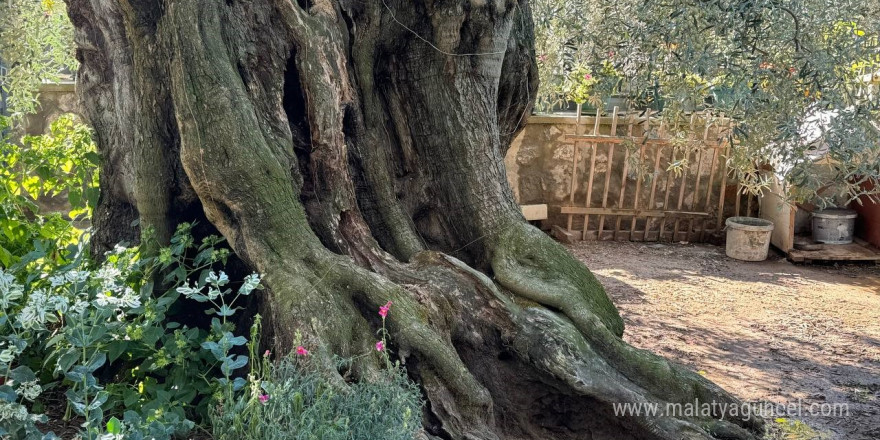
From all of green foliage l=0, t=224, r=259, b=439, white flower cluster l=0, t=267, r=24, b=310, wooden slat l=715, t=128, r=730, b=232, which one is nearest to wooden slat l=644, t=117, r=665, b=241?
wooden slat l=715, t=128, r=730, b=232

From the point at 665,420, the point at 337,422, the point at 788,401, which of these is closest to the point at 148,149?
the point at 337,422

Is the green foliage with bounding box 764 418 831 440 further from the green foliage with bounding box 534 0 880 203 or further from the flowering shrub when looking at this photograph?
the flowering shrub

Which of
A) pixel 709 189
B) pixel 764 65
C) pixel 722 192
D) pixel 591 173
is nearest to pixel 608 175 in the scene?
pixel 591 173

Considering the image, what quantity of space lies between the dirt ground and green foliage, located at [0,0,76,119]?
5244 millimetres

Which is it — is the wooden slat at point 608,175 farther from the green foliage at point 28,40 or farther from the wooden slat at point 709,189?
the green foliage at point 28,40

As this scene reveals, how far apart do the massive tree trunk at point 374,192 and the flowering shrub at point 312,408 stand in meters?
0.21

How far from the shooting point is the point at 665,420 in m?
3.87

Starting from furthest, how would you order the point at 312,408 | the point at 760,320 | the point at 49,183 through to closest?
the point at 760,320 → the point at 49,183 → the point at 312,408

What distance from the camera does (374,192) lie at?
444 cm

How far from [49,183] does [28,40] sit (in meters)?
2.18

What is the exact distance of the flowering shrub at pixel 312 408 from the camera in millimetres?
2600

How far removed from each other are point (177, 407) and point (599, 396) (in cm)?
197

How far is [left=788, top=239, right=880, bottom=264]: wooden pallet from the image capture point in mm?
9750

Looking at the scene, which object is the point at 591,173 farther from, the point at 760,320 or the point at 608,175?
the point at 760,320
